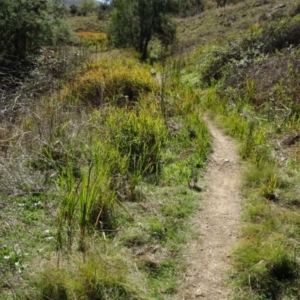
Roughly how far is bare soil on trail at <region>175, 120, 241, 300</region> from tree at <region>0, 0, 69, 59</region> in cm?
863

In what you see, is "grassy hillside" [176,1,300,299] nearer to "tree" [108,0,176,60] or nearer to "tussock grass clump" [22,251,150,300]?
"tussock grass clump" [22,251,150,300]

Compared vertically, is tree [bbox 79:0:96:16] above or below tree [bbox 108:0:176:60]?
above

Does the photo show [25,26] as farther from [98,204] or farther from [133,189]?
[98,204]

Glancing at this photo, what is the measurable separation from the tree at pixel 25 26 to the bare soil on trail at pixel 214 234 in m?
8.63

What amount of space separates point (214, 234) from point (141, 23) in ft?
63.6

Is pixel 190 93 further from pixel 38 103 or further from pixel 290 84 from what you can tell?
pixel 38 103

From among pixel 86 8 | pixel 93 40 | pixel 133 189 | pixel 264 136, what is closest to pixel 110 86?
pixel 264 136

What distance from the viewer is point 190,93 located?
8875mm

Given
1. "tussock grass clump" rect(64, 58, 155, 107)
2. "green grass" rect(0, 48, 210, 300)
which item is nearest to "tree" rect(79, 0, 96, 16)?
"tussock grass clump" rect(64, 58, 155, 107)

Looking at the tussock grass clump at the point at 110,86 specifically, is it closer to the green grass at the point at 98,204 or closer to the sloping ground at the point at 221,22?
the green grass at the point at 98,204

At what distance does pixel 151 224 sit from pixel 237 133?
323cm

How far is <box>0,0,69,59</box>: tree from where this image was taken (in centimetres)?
1247

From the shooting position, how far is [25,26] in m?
13.1

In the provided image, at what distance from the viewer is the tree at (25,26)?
12.5 meters
